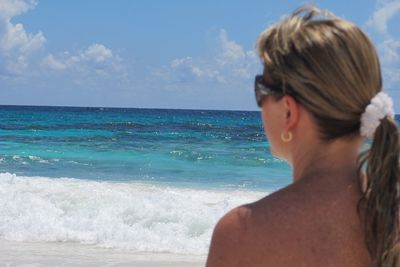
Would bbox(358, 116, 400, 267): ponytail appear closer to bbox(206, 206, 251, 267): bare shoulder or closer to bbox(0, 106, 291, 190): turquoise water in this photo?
bbox(206, 206, 251, 267): bare shoulder

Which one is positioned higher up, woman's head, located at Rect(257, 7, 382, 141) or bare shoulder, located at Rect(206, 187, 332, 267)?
woman's head, located at Rect(257, 7, 382, 141)

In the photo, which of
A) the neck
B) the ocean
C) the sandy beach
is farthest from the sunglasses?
the ocean

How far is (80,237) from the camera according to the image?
6770 mm

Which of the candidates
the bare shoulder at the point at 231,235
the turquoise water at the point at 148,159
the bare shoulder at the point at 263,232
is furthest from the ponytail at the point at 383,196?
the turquoise water at the point at 148,159

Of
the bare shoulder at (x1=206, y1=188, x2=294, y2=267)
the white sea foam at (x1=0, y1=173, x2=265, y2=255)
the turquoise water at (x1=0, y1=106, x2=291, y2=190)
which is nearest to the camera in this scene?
the bare shoulder at (x1=206, y1=188, x2=294, y2=267)

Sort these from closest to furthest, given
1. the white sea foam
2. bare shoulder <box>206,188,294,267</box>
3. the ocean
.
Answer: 1. bare shoulder <box>206,188,294,267</box>
2. the white sea foam
3. the ocean

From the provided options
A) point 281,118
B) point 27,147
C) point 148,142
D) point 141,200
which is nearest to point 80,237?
point 141,200

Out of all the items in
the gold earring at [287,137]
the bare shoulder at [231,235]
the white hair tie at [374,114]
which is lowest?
the bare shoulder at [231,235]

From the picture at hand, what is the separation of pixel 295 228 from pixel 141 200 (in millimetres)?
7699

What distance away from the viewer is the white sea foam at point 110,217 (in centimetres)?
679

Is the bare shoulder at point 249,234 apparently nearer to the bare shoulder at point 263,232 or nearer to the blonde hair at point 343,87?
the bare shoulder at point 263,232

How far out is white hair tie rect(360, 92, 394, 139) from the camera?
3.84 feet

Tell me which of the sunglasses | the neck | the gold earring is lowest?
the neck

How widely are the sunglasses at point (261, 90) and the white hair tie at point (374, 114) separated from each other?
0.51 feet
